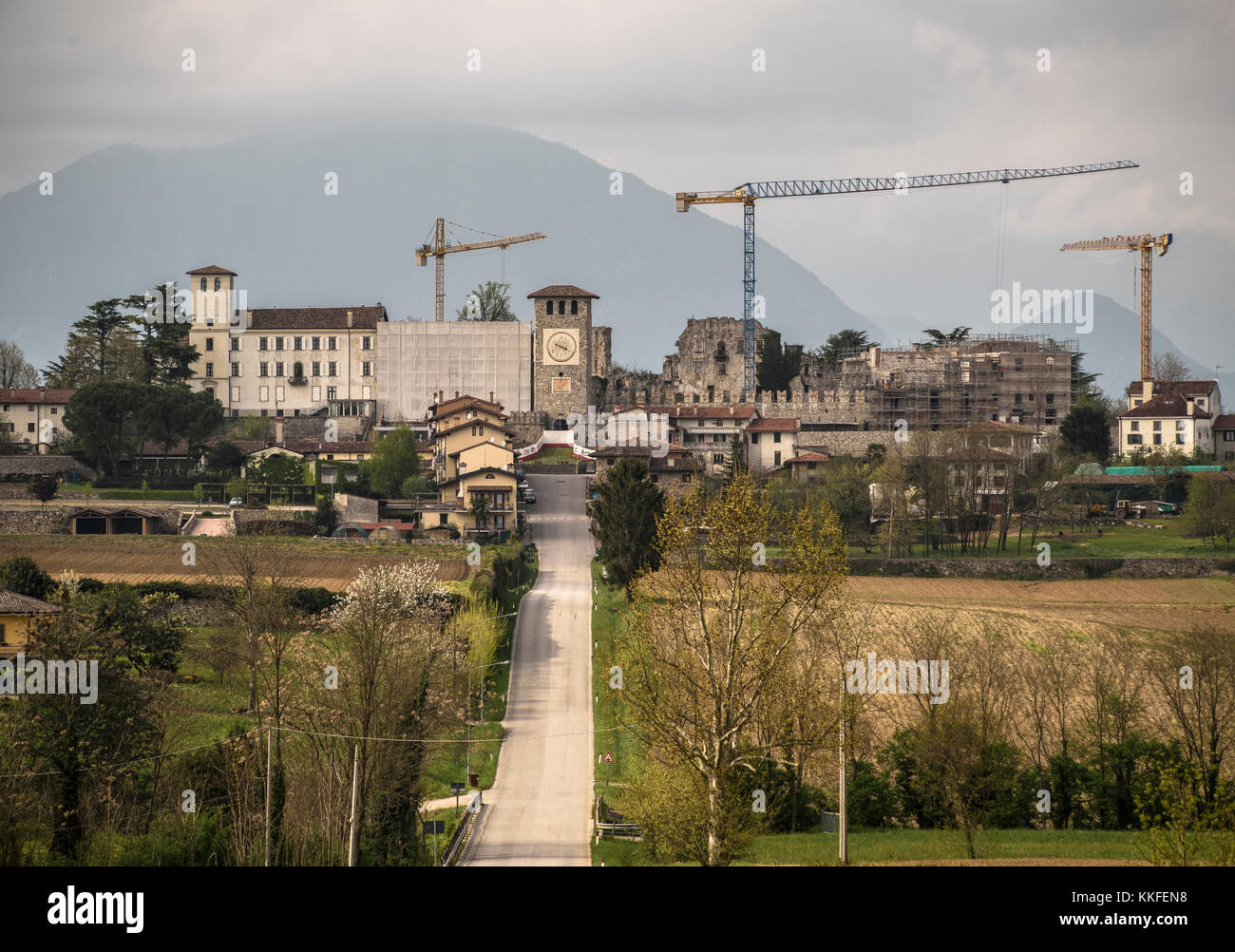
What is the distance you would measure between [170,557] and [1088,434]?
49246 mm

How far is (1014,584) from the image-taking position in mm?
47625

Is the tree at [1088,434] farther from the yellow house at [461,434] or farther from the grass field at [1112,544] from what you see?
the yellow house at [461,434]

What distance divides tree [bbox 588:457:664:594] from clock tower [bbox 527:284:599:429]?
121 ft

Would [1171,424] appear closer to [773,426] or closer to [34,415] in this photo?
[773,426]

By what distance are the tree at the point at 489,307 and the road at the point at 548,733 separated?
147ft

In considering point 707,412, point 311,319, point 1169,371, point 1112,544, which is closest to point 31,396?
point 311,319

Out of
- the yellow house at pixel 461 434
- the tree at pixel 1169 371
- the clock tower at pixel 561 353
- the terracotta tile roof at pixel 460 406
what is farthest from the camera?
the tree at pixel 1169 371

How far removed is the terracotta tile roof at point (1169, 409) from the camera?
73.7m

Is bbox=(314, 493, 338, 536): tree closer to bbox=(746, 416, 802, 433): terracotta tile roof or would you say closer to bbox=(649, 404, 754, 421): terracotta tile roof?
bbox=(649, 404, 754, 421): terracotta tile roof

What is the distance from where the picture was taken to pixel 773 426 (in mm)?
71312

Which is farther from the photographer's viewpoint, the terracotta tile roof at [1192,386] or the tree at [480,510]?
the terracotta tile roof at [1192,386]

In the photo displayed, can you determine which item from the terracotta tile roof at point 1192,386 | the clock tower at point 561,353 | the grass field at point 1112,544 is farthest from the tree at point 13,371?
the terracotta tile roof at point 1192,386
